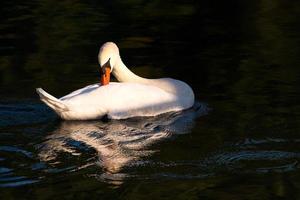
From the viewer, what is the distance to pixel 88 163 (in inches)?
352

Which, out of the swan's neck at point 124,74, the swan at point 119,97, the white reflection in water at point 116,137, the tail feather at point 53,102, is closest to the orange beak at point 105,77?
the swan at point 119,97

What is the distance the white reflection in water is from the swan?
0.39ft

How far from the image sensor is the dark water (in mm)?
8414

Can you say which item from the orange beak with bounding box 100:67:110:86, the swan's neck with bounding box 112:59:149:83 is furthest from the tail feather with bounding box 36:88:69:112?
the swan's neck with bounding box 112:59:149:83

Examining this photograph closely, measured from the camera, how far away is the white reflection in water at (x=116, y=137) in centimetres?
911

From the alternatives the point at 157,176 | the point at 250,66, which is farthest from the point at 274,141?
the point at 250,66

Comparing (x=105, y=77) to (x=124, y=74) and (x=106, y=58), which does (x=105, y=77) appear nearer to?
(x=106, y=58)

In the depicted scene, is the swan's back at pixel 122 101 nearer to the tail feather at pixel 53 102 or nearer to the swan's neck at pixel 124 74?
the tail feather at pixel 53 102

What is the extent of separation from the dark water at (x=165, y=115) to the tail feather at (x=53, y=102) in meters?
0.19

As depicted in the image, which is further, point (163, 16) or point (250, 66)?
point (163, 16)

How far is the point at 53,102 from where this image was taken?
10297mm

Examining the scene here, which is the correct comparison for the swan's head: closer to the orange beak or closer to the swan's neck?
the orange beak

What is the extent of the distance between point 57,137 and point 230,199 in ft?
8.40

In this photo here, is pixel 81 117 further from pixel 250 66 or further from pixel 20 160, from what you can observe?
pixel 250 66
